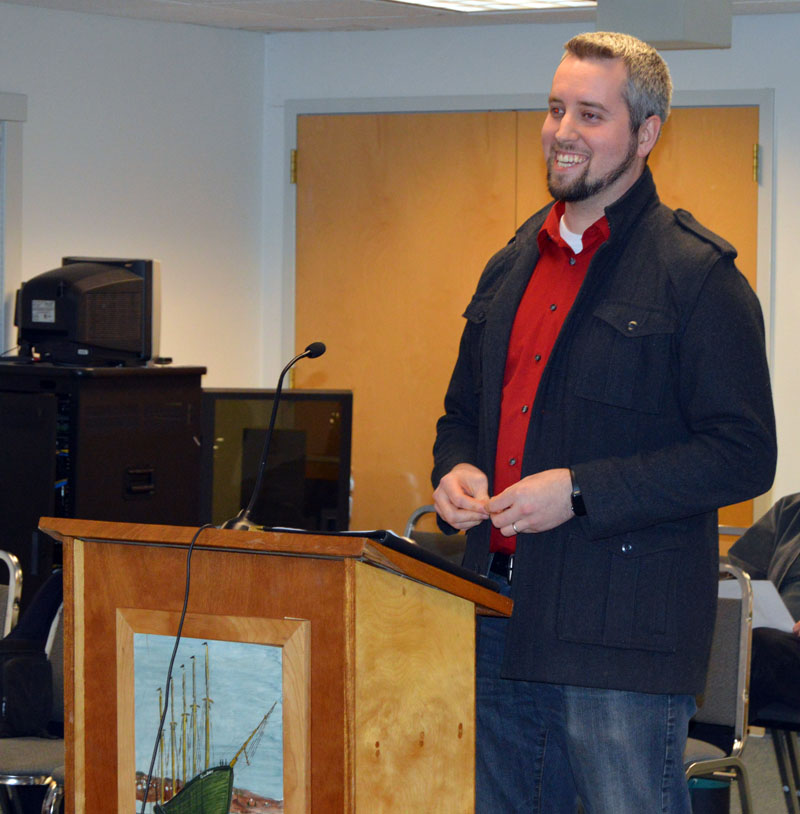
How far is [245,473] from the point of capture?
4.22 meters

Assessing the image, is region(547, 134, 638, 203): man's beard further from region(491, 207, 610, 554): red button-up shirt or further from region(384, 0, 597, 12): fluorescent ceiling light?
region(384, 0, 597, 12): fluorescent ceiling light

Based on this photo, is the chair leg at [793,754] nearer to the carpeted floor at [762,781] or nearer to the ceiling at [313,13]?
the carpeted floor at [762,781]

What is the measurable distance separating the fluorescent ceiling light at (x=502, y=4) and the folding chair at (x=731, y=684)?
2327 millimetres

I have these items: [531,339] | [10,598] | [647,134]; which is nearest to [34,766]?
[10,598]

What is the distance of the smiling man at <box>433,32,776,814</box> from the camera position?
1699 mm

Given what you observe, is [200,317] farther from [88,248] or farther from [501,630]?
[501,630]

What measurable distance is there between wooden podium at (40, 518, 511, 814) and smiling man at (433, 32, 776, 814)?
0.65ft

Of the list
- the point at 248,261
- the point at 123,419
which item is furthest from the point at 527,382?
the point at 248,261

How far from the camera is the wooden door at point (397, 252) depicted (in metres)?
4.89

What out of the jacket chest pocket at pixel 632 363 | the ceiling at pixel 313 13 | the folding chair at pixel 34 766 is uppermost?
the ceiling at pixel 313 13

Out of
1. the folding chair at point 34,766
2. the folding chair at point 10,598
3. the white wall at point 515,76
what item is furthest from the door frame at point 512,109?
the folding chair at point 34,766

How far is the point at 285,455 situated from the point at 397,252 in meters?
1.23

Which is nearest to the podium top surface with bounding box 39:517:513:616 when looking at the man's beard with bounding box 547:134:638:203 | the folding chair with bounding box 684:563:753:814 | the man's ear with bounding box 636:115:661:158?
the man's beard with bounding box 547:134:638:203

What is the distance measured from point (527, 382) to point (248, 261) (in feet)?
11.4
